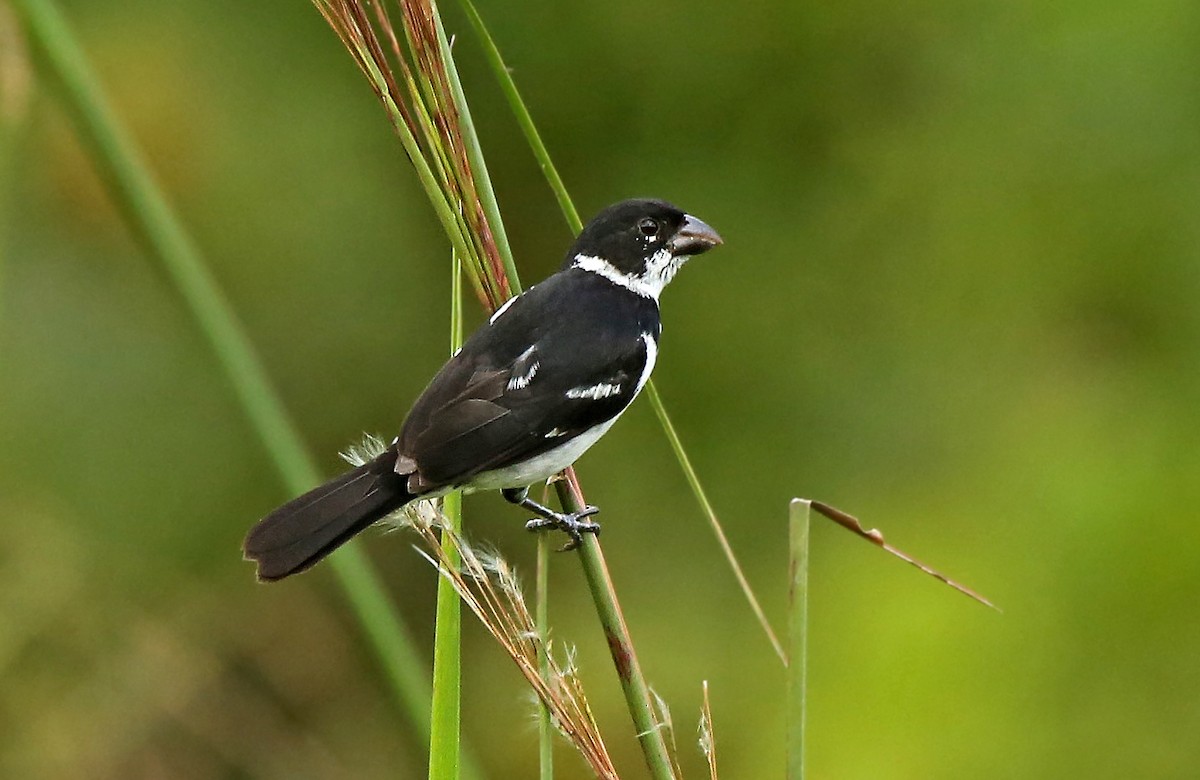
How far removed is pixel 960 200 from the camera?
542cm

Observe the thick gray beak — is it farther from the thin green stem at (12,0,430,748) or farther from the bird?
the thin green stem at (12,0,430,748)

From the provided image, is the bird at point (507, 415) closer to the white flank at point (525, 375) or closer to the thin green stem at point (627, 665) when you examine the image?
the white flank at point (525, 375)

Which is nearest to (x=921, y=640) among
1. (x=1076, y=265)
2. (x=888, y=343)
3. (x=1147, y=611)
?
(x=1147, y=611)

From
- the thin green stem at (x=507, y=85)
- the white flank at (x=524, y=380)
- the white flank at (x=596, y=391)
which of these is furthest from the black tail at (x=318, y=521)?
the thin green stem at (x=507, y=85)

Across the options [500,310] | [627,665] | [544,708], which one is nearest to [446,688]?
[544,708]

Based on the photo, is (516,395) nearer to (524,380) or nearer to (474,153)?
(524,380)

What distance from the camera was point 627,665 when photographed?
2086mm

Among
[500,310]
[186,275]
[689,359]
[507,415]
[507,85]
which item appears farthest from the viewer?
[689,359]

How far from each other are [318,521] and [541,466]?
0.51m

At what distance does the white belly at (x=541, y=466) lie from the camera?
2.99 metres

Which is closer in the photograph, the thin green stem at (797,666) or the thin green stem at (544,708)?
the thin green stem at (797,666)

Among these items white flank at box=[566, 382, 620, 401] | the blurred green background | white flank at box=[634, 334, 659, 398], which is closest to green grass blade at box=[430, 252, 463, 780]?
white flank at box=[566, 382, 620, 401]

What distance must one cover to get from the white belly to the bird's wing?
2 centimetres

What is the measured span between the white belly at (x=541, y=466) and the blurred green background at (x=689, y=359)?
1863mm
